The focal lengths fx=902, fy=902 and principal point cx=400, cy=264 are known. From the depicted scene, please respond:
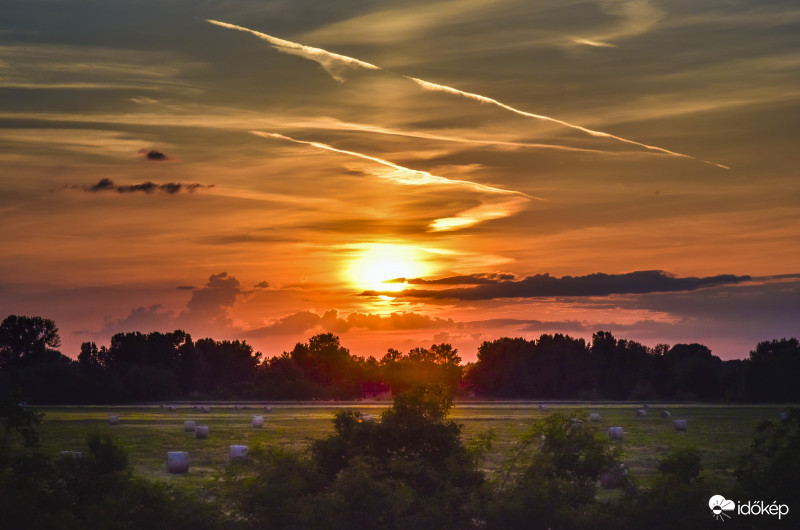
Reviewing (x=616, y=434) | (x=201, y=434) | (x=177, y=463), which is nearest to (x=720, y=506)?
(x=177, y=463)

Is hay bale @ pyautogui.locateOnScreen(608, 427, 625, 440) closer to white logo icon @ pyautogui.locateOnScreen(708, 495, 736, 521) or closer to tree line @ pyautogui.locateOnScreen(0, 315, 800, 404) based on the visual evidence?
white logo icon @ pyautogui.locateOnScreen(708, 495, 736, 521)

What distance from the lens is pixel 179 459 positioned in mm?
37750

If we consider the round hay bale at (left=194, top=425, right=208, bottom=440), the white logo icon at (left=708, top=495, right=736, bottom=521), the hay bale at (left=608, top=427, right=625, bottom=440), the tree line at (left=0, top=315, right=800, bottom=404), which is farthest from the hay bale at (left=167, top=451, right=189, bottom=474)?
the tree line at (left=0, top=315, right=800, bottom=404)

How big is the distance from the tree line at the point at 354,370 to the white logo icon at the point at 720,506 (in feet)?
381

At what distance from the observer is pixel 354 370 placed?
18338 centimetres

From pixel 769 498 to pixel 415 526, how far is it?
27.2ft

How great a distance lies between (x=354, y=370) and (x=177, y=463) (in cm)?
14647

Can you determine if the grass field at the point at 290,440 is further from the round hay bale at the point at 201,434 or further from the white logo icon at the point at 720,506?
the white logo icon at the point at 720,506

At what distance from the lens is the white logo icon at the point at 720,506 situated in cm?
2089

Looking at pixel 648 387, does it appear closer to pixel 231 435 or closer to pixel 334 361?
pixel 334 361

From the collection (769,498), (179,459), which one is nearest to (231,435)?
(179,459)

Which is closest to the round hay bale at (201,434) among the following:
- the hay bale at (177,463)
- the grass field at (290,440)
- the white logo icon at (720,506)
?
the grass field at (290,440)

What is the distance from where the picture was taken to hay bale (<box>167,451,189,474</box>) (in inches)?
1464

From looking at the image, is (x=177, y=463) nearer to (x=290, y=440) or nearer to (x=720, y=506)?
(x=290, y=440)
